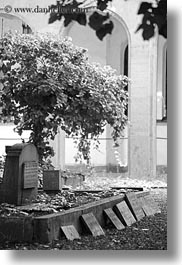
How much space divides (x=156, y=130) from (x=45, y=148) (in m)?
1.12

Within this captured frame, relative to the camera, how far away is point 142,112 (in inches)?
326

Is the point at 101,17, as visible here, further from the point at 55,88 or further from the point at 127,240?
the point at 127,240

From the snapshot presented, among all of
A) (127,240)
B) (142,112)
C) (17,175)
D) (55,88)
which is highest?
(55,88)

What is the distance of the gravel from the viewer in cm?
716

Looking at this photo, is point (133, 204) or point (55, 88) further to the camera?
point (55, 88)

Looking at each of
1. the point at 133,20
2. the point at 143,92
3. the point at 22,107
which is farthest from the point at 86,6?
the point at 22,107

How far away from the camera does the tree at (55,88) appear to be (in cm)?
852

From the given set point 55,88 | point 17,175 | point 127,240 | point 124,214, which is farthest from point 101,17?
point 127,240

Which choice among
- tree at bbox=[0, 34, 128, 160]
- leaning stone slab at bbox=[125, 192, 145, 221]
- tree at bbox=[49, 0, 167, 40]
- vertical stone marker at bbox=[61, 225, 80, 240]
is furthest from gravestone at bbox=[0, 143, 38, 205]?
tree at bbox=[49, 0, 167, 40]

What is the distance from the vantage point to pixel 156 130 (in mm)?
7996

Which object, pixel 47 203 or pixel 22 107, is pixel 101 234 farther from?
pixel 22 107

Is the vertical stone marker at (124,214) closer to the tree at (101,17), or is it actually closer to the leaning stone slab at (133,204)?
the leaning stone slab at (133,204)

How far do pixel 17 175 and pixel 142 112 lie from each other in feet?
4.43

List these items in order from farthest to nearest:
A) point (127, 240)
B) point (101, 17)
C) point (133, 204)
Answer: point (133, 204) < point (101, 17) < point (127, 240)
